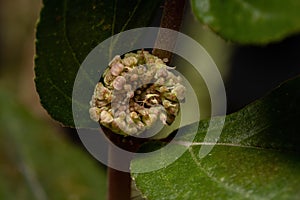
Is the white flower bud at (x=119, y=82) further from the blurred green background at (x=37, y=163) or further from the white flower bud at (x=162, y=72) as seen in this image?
the blurred green background at (x=37, y=163)

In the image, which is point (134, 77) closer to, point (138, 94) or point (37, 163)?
point (138, 94)

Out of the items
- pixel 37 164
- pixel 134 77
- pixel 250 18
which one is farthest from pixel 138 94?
pixel 37 164

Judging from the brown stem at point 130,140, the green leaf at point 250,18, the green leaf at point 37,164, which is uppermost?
the green leaf at point 250,18

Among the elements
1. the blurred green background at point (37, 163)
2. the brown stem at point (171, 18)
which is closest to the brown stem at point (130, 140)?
the brown stem at point (171, 18)

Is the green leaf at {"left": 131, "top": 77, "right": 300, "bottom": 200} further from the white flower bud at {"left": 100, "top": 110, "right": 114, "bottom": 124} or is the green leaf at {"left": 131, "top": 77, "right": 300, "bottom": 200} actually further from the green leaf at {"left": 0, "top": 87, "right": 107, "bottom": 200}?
the green leaf at {"left": 0, "top": 87, "right": 107, "bottom": 200}

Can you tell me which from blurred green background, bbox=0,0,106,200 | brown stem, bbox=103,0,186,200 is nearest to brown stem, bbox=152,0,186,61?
brown stem, bbox=103,0,186,200

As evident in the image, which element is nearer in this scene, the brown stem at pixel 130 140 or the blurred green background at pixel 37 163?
the brown stem at pixel 130 140
